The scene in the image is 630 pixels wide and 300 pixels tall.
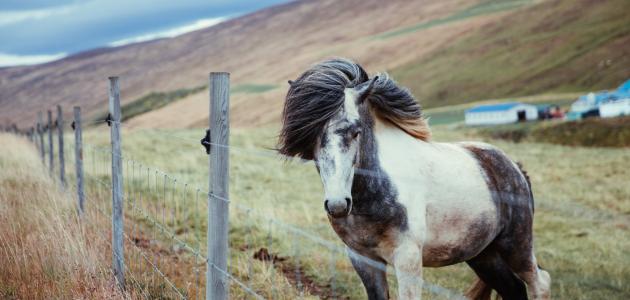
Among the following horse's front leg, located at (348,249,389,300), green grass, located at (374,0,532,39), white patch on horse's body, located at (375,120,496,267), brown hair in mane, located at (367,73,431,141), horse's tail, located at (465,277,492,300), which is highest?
green grass, located at (374,0,532,39)

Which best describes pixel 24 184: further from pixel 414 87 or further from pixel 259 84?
pixel 259 84

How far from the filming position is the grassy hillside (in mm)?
69938

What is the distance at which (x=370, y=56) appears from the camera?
8825cm

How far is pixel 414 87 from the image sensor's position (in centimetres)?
7931

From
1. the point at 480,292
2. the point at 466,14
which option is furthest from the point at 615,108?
the point at 466,14

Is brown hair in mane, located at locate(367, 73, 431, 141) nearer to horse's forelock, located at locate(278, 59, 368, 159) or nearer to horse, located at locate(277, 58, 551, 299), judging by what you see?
horse, located at locate(277, 58, 551, 299)

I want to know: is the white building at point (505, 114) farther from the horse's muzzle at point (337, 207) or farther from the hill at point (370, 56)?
the horse's muzzle at point (337, 207)

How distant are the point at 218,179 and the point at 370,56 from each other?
8616 centimetres

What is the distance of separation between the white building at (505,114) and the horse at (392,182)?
42.3 metres

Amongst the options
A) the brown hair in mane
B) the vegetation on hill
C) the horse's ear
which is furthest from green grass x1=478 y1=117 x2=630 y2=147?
the vegetation on hill

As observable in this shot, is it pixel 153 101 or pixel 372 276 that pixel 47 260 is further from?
pixel 153 101

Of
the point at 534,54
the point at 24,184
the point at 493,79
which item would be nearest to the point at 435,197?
the point at 24,184

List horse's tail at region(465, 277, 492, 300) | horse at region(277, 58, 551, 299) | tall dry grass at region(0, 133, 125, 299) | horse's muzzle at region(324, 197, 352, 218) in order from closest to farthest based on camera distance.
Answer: horse's muzzle at region(324, 197, 352, 218), horse at region(277, 58, 551, 299), tall dry grass at region(0, 133, 125, 299), horse's tail at region(465, 277, 492, 300)

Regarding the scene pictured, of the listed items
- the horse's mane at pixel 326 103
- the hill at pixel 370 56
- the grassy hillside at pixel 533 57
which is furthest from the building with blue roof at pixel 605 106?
the horse's mane at pixel 326 103
